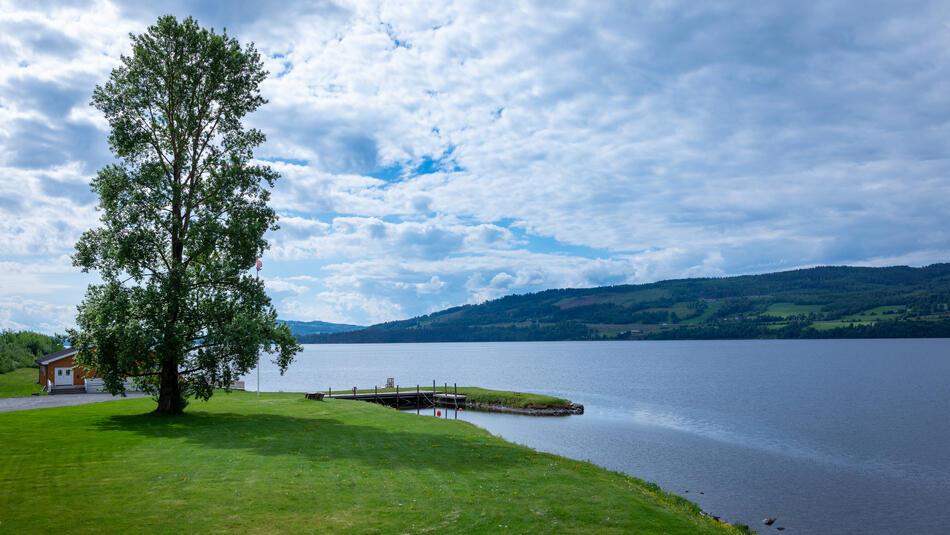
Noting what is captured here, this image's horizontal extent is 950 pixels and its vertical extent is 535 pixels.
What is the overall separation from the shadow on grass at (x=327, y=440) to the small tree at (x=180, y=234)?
11.3 feet

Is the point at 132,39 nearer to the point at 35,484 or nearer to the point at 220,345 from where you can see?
the point at 220,345

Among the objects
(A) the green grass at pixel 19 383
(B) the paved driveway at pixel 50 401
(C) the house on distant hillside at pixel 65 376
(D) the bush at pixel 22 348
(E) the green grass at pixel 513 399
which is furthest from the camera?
(D) the bush at pixel 22 348

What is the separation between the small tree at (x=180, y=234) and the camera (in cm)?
3556

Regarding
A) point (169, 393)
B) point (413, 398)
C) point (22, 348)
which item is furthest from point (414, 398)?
point (22, 348)

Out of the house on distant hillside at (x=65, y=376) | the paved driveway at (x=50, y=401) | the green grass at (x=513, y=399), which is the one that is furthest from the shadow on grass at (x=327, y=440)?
the green grass at (x=513, y=399)

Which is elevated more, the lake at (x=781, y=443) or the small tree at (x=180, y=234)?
the small tree at (x=180, y=234)

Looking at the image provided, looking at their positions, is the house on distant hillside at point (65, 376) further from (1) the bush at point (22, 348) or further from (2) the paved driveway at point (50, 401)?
(1) the bush at point (22, 348)

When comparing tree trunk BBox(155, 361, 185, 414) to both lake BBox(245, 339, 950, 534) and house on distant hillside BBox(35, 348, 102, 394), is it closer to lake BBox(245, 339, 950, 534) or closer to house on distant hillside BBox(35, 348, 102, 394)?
lake BBox(245, 339, 950, 534)

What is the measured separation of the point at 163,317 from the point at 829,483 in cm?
4582

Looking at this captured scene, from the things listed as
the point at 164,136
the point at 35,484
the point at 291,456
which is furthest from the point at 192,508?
the point at 164,136

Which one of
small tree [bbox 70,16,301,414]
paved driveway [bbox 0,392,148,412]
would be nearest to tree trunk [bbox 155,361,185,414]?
small tree [bbox 70,16,301,414]

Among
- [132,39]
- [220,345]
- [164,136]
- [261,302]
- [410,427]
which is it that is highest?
[132,39]

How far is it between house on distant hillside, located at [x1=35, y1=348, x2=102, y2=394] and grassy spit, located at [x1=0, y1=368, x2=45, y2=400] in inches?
75.3

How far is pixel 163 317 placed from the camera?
35875 mm
